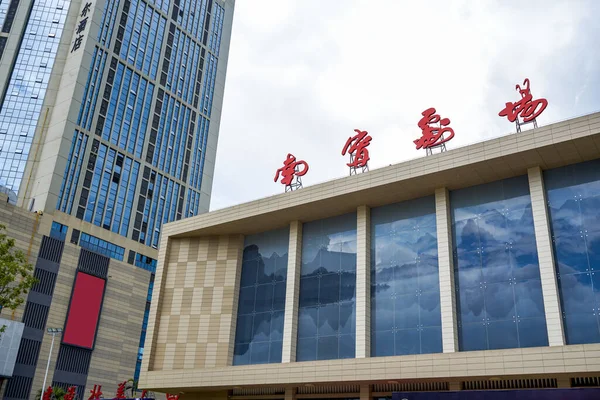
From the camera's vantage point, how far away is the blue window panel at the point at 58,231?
6688cm

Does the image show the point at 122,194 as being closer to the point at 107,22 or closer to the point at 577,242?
the point at 107,22

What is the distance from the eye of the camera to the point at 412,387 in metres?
28.7

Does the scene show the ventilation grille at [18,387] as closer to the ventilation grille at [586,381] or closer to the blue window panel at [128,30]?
the blue window panel at [128,30]

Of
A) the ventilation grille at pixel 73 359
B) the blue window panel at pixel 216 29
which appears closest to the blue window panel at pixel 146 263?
the ventilation grille at pixel 73 359

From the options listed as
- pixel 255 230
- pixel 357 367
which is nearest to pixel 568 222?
pixel 357 367

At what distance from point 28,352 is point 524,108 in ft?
183

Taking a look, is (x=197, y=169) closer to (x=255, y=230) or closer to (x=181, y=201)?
(x=181, y=201)

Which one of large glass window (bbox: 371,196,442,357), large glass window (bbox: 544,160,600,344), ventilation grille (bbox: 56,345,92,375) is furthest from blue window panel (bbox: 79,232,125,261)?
large glass window (bbox: 544,160,600,344)

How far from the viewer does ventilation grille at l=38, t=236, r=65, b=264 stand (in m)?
64.4

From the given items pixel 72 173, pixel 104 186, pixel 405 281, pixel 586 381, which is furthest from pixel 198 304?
pixel 104 186

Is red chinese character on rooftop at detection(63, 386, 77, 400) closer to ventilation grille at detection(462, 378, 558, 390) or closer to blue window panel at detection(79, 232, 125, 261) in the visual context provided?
blue window panel at detection(79, 232, 125, 261)

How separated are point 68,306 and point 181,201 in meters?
27.0

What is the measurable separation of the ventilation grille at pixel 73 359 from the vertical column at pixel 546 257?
183ft

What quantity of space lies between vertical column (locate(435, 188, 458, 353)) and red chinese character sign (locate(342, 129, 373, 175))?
4675 millimetres
